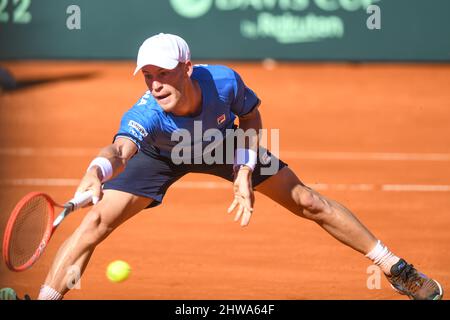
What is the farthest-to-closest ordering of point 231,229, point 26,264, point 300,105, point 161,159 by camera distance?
point 300,105, point 231,229, point 161,159, point 26,264

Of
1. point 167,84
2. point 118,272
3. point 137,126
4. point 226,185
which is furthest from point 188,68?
point 226,185

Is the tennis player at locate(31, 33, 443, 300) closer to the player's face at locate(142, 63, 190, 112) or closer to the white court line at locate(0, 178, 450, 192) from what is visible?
the player's face at locate(142, 63, 190, 112)

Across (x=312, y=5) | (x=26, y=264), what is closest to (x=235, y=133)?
(x=26, y=264)

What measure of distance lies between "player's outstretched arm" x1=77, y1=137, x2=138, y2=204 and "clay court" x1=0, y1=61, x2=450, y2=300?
4.87ft

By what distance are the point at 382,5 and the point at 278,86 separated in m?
2.17

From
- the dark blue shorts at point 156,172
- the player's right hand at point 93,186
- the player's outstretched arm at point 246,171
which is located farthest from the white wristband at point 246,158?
the player's right hand at point 93,186

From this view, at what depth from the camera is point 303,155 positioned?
11.1m

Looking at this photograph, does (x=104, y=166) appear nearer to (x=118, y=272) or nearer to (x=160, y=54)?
(x=160, y=54)

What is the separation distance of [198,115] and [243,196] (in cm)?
70

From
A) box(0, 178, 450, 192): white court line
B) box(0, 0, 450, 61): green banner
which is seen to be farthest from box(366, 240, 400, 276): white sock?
box(0, 0, 450, 61): green banner

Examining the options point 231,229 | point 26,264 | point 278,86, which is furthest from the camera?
point 278,86

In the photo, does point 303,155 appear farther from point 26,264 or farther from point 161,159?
point 26,264

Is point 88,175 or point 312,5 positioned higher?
point 312,5

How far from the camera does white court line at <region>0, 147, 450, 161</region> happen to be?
35.9 ft
